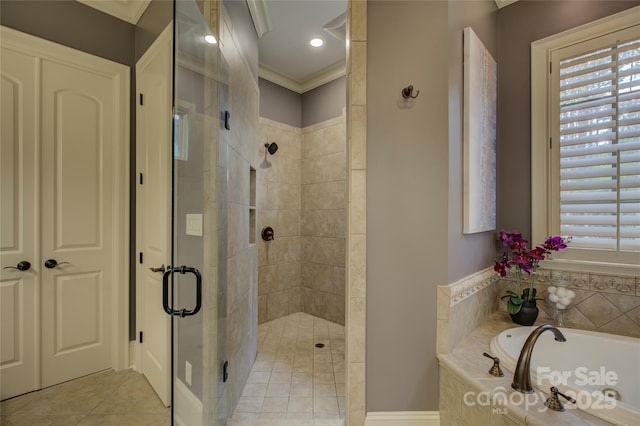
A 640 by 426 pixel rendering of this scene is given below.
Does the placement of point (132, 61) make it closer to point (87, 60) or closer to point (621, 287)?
point (87, 60)

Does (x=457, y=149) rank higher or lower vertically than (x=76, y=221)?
higher

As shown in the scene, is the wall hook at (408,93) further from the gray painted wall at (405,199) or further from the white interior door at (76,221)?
the white interior door at (76,221)

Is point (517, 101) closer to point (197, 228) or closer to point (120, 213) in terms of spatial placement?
point (197, 228)

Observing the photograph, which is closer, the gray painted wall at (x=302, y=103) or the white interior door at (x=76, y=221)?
the white interior door at (x=76, y=221)

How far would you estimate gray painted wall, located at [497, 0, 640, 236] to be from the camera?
194 centimetres

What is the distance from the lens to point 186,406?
1.25 meters

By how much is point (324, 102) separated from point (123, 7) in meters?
2.03

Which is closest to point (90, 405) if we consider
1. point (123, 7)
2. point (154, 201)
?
point (154, 201)

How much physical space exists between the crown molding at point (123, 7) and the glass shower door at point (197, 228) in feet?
4.39

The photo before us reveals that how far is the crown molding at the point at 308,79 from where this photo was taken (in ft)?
10.3

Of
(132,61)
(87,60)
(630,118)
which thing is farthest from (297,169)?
(630,118)

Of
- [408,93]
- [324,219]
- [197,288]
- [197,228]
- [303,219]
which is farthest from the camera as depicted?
[303,219]

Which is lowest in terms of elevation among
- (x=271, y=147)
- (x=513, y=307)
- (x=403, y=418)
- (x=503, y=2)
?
(x=403, y=418)

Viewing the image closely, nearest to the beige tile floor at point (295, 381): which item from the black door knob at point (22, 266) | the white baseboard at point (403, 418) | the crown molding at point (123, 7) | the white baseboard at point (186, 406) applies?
the white baseboard at point (403, 418)
